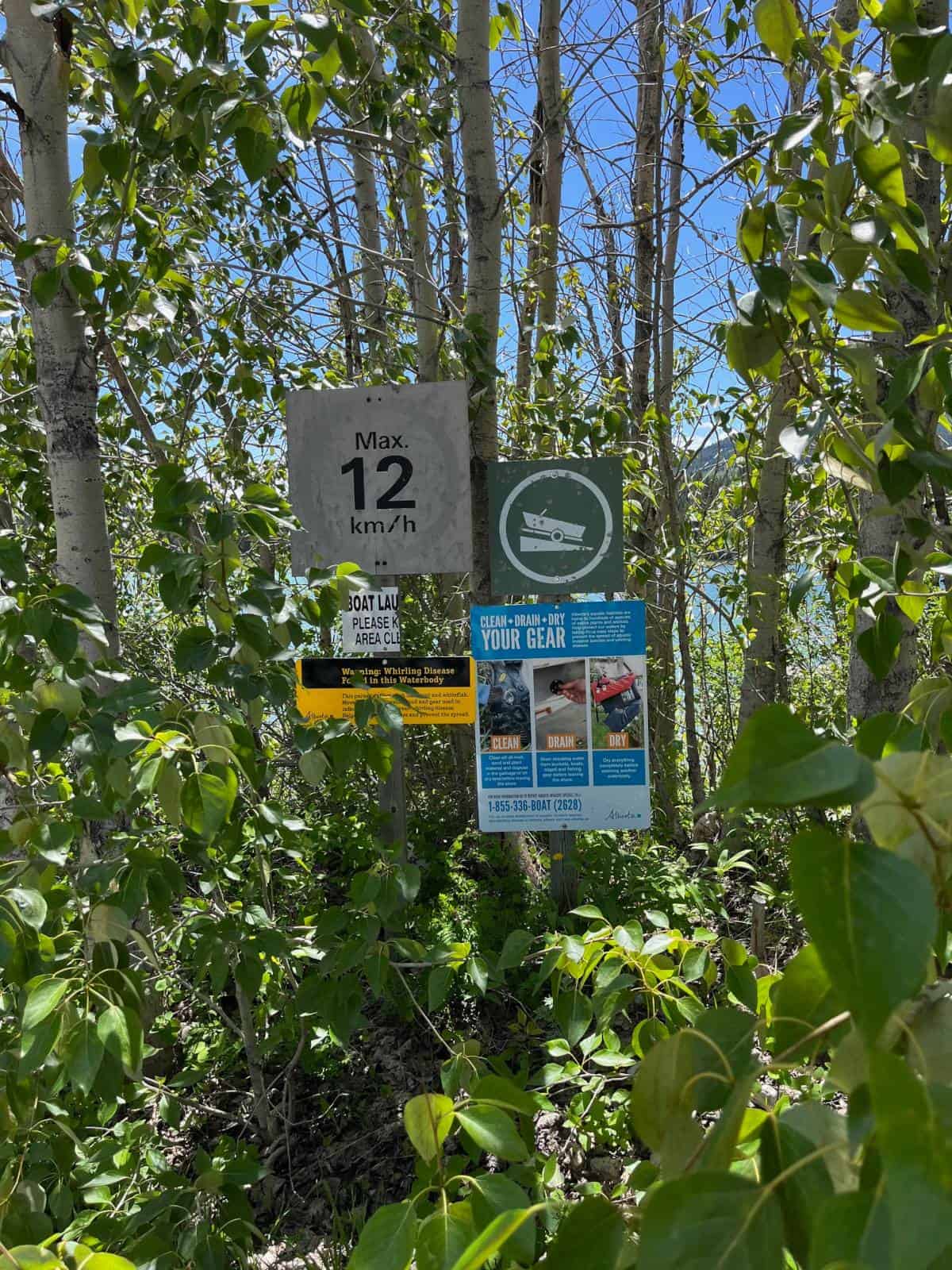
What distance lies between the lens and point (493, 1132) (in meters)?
0.78

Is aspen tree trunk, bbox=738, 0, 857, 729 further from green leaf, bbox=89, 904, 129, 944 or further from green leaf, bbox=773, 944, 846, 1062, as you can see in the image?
green leaf, bbox=773, 944, 846, 1062

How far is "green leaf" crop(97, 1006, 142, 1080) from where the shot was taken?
41.8 inches

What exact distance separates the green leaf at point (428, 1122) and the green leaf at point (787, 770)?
1.73 feet

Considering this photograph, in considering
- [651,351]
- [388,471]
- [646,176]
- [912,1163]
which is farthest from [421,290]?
[912,1163]

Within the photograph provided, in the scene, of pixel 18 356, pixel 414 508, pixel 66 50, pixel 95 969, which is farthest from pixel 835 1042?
pixel 18 356

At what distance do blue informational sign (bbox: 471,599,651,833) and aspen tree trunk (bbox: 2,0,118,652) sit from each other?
1.34 meters

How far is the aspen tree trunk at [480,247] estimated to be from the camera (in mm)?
2807

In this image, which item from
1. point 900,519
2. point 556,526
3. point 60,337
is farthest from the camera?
point 556,526

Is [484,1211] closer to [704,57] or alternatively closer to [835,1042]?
[835,1042]

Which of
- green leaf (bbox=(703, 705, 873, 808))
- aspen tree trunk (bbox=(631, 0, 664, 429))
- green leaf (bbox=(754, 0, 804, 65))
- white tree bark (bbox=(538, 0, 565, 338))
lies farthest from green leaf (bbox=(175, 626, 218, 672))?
aspen tree trunk (bbox=(631, 0, 664, 429))

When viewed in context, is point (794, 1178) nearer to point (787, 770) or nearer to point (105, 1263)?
point (787, 770)

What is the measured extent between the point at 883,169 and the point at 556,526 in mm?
2200

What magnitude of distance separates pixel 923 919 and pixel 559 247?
4.34 m

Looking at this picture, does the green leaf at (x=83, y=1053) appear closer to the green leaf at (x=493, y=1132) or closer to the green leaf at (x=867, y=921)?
the green leaf at (x=493, y=1132)
